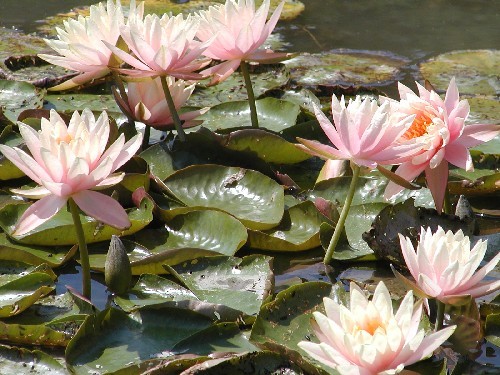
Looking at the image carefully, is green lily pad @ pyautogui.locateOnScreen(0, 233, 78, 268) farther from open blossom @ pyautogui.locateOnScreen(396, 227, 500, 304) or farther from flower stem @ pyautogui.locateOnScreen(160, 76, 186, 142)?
open blossom @ pyautogui.locateOnScreen(396, 227, 500, 304)

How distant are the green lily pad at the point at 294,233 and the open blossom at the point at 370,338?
96 centimetres

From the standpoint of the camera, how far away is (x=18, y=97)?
12.6 ft

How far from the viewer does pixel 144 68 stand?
287 cm

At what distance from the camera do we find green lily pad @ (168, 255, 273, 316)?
245 centimetres

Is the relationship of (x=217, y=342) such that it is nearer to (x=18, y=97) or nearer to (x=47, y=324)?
(x=47, y=324)

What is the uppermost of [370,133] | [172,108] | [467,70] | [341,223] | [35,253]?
[370,133]

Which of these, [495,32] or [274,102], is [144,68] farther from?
[495,32]

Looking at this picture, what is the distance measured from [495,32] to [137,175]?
14.0ft

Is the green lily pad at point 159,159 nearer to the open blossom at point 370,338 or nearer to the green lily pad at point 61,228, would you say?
the green lily pad at point 61,228

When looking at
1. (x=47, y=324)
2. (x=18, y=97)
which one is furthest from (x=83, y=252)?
(x=18, y=97)

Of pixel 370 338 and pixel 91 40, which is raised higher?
pixel 91 40

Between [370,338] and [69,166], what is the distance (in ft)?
3.01

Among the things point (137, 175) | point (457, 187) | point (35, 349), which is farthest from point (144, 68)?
point (457, 187)

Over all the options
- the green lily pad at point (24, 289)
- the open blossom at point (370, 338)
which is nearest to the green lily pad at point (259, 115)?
the green lily pad at point (24, 289)
